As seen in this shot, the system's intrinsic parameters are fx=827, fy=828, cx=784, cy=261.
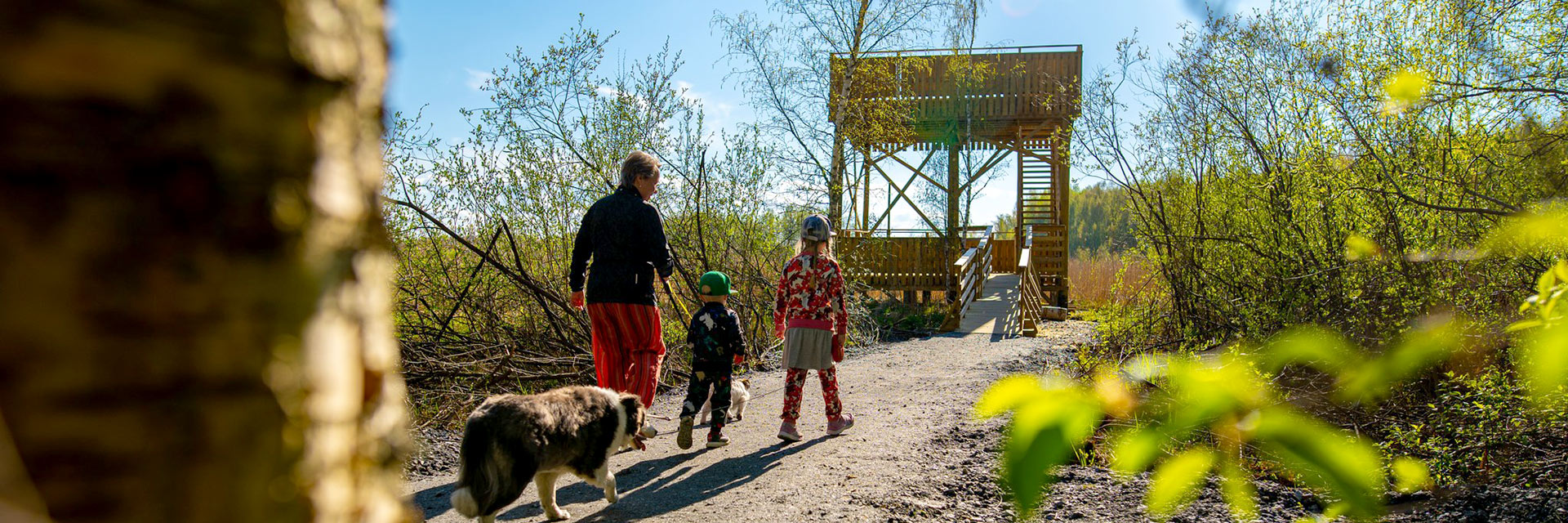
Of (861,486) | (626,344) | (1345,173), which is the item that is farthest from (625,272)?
(1345,173)

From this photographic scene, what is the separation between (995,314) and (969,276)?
2.59 feet

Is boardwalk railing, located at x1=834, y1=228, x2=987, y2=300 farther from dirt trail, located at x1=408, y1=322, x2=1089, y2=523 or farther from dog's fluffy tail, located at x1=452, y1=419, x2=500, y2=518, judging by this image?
dog's fluffy tail, located at x1=452, y1=419, x2=500, y2=518

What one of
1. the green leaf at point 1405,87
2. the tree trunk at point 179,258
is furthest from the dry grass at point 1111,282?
the tree trunk at point 179,258

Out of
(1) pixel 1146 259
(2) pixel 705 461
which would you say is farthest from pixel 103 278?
(1) pixel 1146 259

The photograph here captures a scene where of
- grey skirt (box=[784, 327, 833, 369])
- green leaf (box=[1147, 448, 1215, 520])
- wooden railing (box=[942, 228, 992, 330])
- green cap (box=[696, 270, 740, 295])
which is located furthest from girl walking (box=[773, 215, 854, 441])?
wooden railing (box=[942, 228, 992, 330])

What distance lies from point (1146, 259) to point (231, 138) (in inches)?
336

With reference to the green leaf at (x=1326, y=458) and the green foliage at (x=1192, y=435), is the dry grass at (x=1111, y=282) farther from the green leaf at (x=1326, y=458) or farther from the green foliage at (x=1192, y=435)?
the green leaf at (x=1326, y=458)

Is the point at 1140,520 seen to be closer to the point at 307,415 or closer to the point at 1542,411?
the point at 1542,411

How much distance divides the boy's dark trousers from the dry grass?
4320 millimetres

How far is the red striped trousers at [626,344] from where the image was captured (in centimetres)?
499

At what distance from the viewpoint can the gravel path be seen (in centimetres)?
382

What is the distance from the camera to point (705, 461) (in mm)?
5070

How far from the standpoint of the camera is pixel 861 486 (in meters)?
4.34

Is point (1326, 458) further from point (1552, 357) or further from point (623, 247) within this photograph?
point (623, 247)
